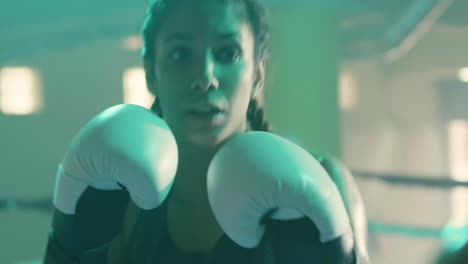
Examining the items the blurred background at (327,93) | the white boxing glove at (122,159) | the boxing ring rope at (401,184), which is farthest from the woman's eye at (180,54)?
the blurred background at (327,93)

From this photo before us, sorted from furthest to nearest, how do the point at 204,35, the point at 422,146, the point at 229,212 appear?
the point at 422,146 < the point at 204,35 < the point at 229,212

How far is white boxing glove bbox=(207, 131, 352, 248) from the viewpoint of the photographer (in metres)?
0.53

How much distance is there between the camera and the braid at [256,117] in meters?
0.83

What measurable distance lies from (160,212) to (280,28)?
2.20 metres

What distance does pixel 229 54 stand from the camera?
69 cm

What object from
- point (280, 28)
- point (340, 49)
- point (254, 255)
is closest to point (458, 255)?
point (254, 255)

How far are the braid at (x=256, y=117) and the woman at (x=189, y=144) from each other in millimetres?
55

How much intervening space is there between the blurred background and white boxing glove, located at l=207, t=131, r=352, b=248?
1828mm

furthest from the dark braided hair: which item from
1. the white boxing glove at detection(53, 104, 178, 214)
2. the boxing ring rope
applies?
the boxing ring rope

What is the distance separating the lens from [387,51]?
11.3ft

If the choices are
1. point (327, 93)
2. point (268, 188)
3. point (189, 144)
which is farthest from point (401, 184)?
point (268, 188)

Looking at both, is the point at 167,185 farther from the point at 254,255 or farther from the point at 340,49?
the point at 340,49

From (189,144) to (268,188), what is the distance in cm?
23

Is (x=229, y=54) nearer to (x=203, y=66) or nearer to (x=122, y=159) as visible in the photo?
(x=203, y=66)
